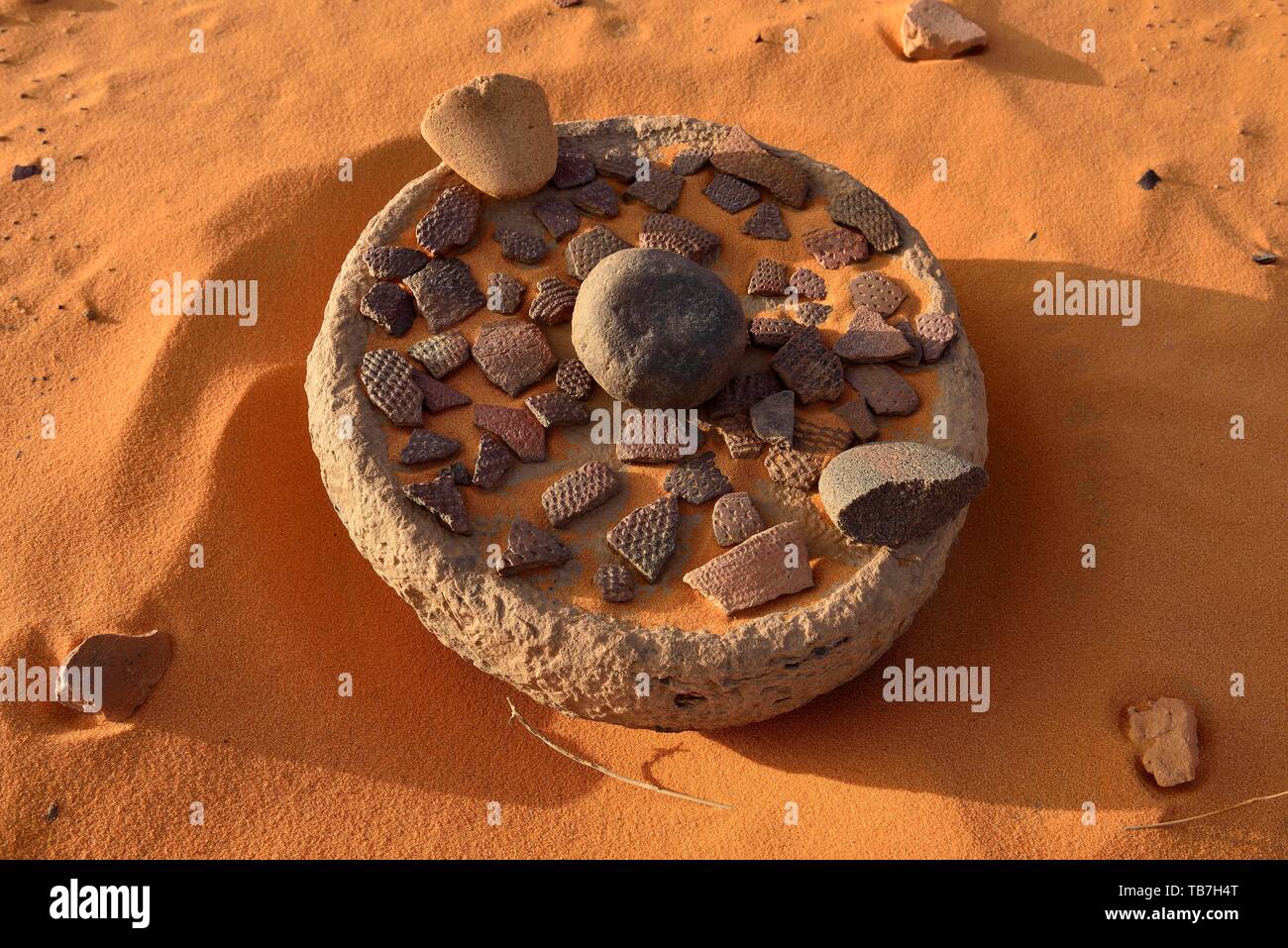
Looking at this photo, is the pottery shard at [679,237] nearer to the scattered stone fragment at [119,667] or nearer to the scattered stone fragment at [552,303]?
the scattered stone fragment at [552,303]

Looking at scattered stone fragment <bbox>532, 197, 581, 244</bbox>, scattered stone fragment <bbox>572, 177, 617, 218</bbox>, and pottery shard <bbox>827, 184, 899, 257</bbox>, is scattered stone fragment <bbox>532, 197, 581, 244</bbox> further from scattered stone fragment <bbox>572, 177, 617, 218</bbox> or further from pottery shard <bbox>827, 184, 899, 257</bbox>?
pottery shard <bbox>827, 184, 899, 257</bbox>

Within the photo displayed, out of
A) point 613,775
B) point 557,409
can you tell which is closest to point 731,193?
point 557,409

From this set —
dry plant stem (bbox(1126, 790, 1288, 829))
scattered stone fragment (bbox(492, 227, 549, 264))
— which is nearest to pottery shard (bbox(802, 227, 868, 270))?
scattered stone fragment (bbox(492, 227, 549, 264))

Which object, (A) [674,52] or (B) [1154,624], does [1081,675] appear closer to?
(B) [1154,624]

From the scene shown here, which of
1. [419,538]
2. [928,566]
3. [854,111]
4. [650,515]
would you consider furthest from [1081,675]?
[854,111]

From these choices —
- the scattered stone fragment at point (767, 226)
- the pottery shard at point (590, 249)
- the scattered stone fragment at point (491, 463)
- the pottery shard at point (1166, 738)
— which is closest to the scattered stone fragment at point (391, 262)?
the pottery shard at point (590, 249)

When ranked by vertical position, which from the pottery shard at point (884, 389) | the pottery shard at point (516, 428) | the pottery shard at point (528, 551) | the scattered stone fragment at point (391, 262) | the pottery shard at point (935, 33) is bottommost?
the pottery shard at point (528, 551)
